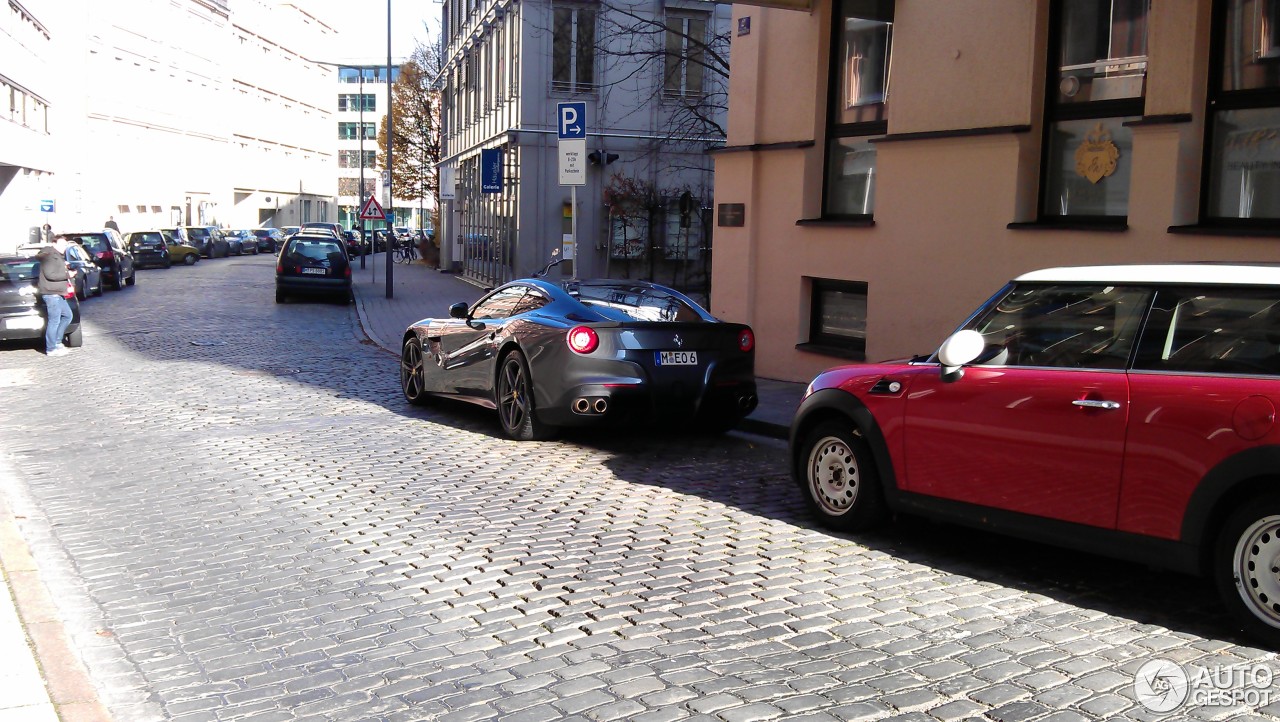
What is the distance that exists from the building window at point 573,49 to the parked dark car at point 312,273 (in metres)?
7.40

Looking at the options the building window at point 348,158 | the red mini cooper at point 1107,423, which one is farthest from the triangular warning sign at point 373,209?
the building window at point 348,158

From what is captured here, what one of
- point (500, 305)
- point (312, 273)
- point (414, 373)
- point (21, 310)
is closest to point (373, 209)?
point (312, 273)

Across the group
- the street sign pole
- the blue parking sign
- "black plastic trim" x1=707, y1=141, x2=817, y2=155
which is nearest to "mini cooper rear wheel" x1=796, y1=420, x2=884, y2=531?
"black plastic trim" x1=707, y1=141, x2=817, y2=155

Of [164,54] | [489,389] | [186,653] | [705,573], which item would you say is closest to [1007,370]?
[705,573]

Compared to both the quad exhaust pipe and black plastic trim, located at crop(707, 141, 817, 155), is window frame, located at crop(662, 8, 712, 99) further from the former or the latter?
the quad exhaust pipe

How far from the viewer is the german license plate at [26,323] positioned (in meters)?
17.6

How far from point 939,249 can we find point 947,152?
97 cm

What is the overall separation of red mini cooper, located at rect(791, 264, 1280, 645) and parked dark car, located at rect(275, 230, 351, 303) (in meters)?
24.3

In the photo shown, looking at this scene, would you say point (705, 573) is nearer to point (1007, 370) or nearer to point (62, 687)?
point (1007, 370)

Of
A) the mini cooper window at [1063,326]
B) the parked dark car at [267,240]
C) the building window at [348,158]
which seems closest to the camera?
the mini cooper window at [1063,326]

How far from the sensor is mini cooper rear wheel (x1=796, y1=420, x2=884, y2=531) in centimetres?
699

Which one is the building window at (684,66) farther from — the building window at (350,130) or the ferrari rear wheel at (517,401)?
the building window at (350,130)

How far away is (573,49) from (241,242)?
40147 millimetres

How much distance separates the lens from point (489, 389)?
11188mm
